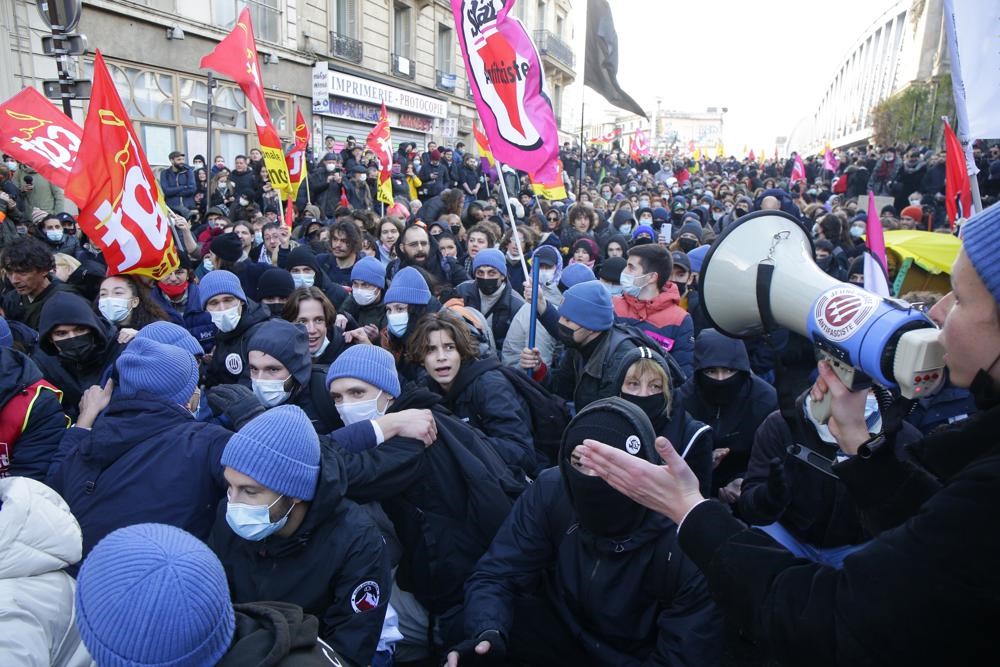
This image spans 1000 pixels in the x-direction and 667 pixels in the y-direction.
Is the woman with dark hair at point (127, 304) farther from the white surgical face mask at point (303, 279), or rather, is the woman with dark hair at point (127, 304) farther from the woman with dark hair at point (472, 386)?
the woman with dark hair at point (472, 386)

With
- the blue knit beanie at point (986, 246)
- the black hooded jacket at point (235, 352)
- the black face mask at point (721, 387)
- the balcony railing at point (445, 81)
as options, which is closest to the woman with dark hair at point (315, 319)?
the black hooded jacket at point (235, 352)

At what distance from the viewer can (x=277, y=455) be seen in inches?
78.6

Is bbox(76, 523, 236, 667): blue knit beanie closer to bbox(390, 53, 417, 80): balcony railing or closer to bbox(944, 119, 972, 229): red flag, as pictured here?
bbox(944, 119, 972, 229): red flag

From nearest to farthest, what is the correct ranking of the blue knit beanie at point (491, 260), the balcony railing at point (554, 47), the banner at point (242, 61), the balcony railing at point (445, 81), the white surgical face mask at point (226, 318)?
1. the white surgical face mask at point (226, 318)
2. the blue knit beanie at point (491, 260)
3. the banner at point (242, 61)
4. the balcony railing at point (445, 81)
5. the balcony railing at point (554, 47)

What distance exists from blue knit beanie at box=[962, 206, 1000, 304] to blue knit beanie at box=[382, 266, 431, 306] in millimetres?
3568

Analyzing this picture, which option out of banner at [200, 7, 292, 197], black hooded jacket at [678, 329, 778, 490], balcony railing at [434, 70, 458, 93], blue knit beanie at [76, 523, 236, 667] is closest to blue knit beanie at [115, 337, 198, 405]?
blue knit beanie at [76, 523, 236, 667]

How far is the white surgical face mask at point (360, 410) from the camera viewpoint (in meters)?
2.90

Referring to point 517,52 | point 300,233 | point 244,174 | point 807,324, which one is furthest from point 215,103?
point 807,324

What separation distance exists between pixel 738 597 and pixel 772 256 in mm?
1029

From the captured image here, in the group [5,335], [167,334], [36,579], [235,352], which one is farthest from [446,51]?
[36,579]

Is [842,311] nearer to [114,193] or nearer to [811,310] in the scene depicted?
[811,310]

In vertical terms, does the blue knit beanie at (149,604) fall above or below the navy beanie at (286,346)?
below

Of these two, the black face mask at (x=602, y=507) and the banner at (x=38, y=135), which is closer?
the black face mask at (x=602, y=507)

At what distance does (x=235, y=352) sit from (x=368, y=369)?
5.24 ft
